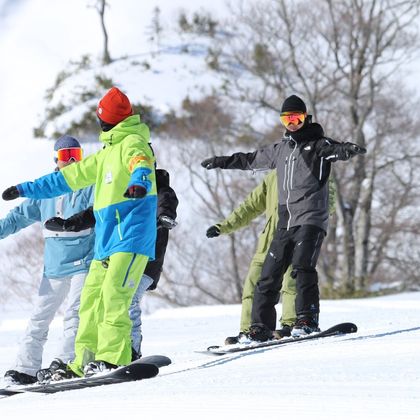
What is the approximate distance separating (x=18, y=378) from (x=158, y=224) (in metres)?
1.29

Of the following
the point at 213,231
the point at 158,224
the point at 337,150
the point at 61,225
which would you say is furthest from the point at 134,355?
the point at 337,150

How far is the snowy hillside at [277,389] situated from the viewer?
12.1ft

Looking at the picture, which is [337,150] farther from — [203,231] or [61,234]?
[203,231]

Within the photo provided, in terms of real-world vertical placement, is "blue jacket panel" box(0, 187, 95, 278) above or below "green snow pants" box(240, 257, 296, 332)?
above

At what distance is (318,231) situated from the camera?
6.54 m

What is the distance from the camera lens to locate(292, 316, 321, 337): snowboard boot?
657 cm

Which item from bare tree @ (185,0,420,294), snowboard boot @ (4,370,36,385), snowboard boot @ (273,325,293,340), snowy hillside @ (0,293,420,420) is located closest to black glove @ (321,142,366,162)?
snowy hillside @ (0,293,420,420)

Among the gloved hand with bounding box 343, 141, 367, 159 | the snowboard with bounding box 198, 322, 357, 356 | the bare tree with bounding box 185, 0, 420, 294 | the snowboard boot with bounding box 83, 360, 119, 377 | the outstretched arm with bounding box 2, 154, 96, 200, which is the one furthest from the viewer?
the bare tree with bounding box 185, 0, 420, 294

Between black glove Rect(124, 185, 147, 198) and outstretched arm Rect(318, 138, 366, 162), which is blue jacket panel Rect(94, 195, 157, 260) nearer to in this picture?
black glove Rect(124, 185, 147, 198)

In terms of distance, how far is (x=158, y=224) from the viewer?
19.8 ft

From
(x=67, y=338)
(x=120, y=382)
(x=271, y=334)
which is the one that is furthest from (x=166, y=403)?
(x=271, y=334)

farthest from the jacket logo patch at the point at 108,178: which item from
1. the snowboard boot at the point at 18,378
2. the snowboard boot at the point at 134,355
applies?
the snowboard boot at the point at 18,378

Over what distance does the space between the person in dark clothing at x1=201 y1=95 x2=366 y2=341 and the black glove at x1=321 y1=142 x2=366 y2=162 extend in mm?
16

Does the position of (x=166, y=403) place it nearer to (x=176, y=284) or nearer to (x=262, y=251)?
(x=262, y=251)
